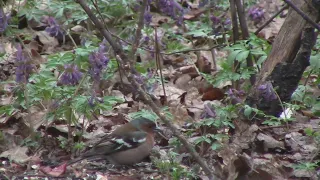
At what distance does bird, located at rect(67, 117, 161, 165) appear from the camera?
515cm

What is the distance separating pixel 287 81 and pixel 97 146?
163cm

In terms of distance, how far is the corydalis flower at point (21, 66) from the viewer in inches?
196

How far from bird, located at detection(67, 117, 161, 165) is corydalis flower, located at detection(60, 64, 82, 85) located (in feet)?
1.85

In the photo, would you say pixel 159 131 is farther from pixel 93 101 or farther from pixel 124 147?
pixel 93 101

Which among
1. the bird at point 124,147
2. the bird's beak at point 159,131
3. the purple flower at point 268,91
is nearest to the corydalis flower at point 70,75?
the bird at point 124,147

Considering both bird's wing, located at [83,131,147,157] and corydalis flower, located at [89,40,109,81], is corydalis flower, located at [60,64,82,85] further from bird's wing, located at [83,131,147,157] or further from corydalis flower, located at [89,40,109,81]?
bird's wing, located at [83,131,147,157]

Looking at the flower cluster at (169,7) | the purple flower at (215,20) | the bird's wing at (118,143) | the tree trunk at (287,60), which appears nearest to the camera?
the bird's wing at (118,143)

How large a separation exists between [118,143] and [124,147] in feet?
0.18

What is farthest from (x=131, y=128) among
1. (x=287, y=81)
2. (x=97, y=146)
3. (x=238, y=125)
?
(x=287, y=81)

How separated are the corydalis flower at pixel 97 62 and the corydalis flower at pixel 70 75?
0.48ft

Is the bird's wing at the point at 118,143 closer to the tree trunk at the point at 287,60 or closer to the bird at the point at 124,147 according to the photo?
the bird at the point at 124,147

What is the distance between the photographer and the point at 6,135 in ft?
18.1

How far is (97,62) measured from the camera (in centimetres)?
468

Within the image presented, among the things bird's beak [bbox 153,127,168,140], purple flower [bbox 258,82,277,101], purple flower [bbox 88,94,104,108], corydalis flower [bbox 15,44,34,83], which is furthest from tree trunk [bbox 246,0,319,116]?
corydalis flower [bbox 15,44,34,83]
